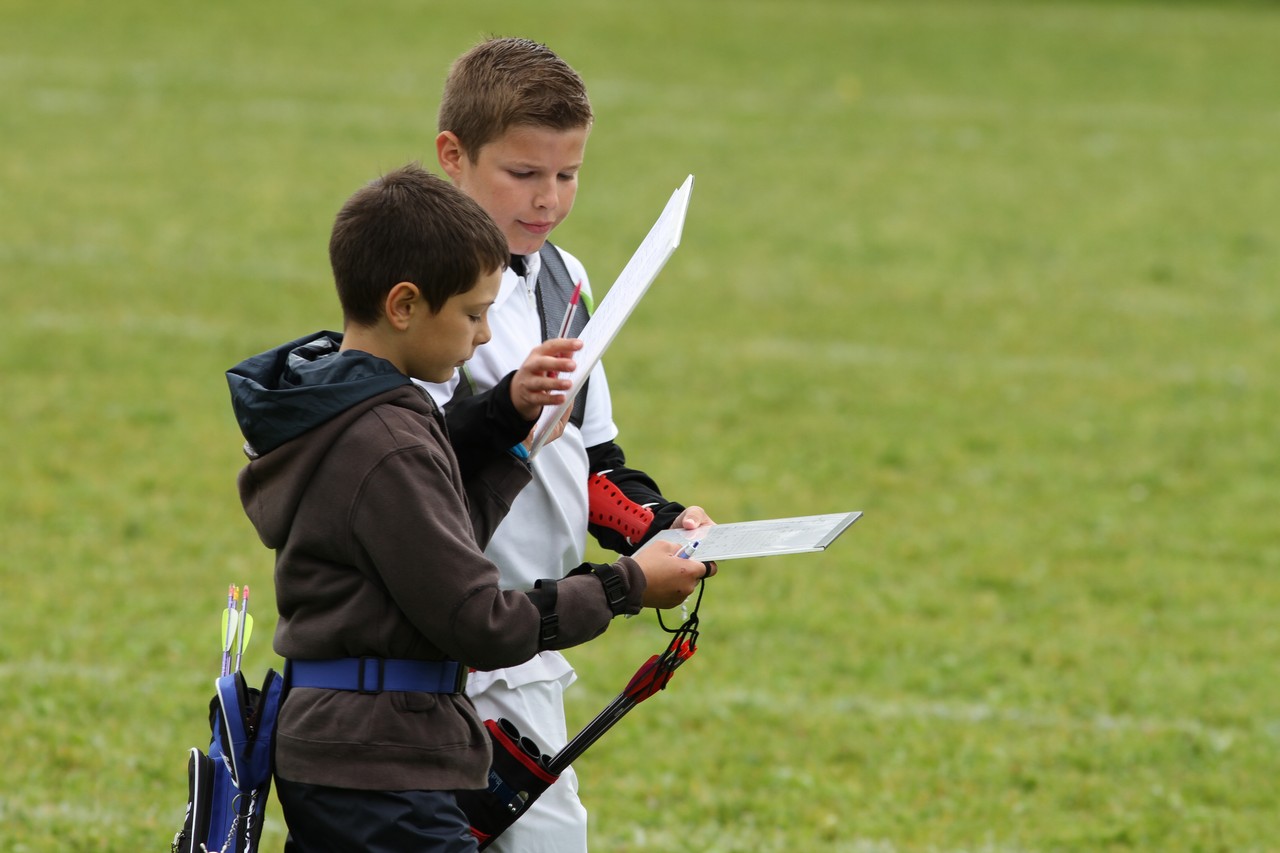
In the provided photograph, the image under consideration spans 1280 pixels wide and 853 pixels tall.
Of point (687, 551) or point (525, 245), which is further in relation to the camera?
point (525, 245)

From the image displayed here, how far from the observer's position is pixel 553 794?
9.80ft

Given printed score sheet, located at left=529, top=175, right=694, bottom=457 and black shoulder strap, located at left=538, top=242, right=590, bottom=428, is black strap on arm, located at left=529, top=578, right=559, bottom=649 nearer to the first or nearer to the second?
printed score sheet, located at left=529, top=175, right=694, bottom=457

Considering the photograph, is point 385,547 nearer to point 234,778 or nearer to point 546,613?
point 546,613

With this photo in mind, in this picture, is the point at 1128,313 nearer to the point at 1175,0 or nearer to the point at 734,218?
the point at 734,218

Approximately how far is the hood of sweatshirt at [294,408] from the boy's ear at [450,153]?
55 centimetres

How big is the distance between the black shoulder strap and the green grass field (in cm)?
186

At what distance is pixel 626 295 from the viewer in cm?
253

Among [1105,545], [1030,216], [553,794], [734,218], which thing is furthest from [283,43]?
[553,794]

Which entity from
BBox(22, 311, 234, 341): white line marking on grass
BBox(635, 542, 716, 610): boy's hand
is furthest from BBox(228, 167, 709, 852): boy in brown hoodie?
BBox(22, 311, 234, 341): white line marking on grass

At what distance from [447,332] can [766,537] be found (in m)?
0.57

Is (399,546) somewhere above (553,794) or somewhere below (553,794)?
above

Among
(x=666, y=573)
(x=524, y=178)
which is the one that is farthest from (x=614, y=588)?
(x=524, y=178)

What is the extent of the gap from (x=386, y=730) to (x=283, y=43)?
635 inches

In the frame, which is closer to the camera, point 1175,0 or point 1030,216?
point 1030,216
